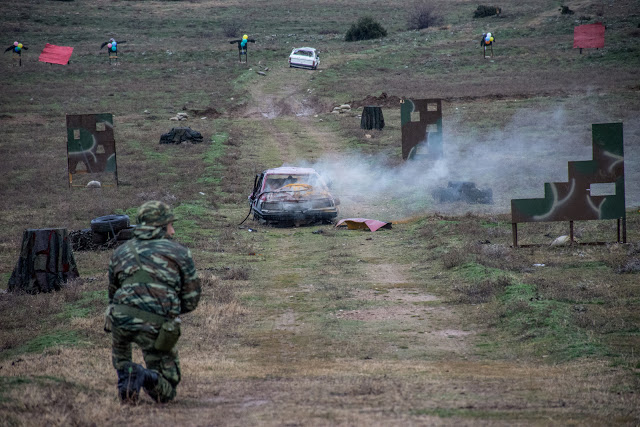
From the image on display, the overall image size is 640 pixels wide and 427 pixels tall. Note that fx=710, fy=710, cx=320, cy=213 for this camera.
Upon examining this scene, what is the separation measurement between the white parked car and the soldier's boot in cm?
4292

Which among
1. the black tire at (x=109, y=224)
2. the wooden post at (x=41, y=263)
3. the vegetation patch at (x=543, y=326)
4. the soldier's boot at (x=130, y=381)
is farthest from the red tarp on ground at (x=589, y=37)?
the soldier's boot at (x=130, y=381)

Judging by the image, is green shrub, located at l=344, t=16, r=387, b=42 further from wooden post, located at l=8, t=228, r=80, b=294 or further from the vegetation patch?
the vegetation patch

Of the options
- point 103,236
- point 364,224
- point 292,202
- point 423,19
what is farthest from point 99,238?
point 423,19

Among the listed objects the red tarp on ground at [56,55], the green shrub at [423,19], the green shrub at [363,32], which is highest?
the green shrub at [423,19]

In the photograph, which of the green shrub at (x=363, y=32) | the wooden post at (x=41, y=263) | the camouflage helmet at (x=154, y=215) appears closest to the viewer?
the camouflage helmet at (x=154, y=215)

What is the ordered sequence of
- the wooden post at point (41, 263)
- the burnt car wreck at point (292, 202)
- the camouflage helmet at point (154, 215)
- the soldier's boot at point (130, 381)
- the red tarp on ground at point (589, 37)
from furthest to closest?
the red tarp on ground at point (589, 37)
the burnt car wreck at point (292, 202)
the wooden post at point (41, 263)
the camouflage helmet at point (154, 215)
the soldier's boot at point (130, 381)

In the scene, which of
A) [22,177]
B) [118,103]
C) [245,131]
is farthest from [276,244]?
[118,103]

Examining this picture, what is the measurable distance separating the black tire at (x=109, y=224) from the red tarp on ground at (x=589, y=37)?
126 ft

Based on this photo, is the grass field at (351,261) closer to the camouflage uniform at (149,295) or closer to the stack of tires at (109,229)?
the camouflage uniform at (149,295)

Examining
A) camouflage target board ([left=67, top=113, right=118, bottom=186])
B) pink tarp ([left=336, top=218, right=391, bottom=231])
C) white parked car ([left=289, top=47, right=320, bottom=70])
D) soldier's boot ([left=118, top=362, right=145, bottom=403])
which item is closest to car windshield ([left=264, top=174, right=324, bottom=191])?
pink tarp ([left=336, top=218, right=391, bottom=231])

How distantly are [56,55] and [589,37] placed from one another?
35469 millimetres

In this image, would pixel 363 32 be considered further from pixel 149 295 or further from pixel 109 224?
pixel 149 295

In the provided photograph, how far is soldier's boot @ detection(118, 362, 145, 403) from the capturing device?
562cm

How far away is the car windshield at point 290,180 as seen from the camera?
16.9 metres
